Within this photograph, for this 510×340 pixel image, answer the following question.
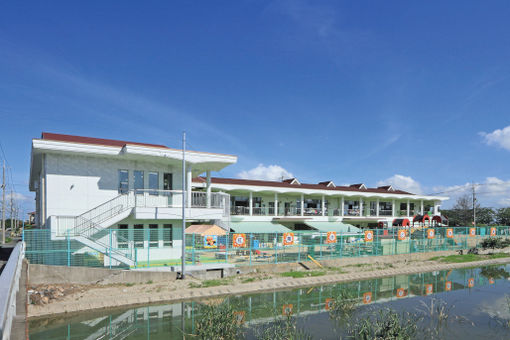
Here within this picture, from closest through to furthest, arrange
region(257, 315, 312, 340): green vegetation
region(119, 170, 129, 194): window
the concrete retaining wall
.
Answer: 1. region(257, 315, 312, 340): green vegetation
2. the concrete retaining wall
3. region(119, 170, 129, 194): window

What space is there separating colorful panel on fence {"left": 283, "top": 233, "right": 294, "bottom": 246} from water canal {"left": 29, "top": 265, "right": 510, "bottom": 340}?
3534 millimetres

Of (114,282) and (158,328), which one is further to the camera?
(114,282)

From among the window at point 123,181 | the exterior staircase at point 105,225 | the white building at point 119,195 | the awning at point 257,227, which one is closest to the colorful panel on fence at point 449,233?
the awning at point 257,227

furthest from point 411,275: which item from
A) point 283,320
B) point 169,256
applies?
point 169,256

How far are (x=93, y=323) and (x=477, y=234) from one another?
37171mm

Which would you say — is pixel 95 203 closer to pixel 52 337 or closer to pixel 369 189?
pixel 52 337

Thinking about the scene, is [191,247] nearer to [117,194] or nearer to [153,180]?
[153,180]

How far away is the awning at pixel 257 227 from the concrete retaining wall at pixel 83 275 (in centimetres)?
1251

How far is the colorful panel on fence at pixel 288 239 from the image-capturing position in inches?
833

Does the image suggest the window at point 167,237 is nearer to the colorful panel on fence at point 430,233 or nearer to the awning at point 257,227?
the awning at point 257,227

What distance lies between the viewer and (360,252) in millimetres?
25406

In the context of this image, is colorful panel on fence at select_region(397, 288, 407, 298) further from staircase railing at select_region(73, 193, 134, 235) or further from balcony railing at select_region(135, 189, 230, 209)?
staircase railing at select_region(73, 193, 134, 235)

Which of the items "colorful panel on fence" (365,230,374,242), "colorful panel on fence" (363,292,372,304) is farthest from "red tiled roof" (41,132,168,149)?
"colorful panel on fence" (365,230,374,242)

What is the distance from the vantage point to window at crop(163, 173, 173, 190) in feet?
70.9
